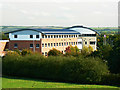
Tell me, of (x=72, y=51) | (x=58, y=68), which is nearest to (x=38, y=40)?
(x=72, y=51)

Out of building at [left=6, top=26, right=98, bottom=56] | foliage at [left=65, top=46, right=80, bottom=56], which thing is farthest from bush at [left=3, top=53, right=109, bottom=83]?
building at [left=6, top=26, right=98, bottom=56]

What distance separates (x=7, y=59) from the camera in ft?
102

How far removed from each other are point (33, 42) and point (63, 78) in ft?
113

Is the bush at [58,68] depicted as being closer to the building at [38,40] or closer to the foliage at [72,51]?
the foliage at [72,51]

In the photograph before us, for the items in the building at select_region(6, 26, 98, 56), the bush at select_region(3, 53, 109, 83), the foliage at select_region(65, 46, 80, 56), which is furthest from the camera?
the building at select_region(6, 26, 98, 56)

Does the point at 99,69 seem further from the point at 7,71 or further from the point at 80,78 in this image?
the point at 7,71

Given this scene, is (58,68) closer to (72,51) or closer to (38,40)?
(72,51)

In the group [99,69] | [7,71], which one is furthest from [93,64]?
[7,71]

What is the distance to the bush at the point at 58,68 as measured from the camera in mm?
25438

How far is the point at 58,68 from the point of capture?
90.2 ft

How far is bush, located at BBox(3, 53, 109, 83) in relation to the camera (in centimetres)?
2544

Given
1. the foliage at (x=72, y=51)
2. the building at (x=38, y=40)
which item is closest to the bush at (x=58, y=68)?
the foliage at (x=72, y=51)

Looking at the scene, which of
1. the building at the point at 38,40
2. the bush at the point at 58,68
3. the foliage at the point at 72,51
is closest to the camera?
the bush at the point at 58,68

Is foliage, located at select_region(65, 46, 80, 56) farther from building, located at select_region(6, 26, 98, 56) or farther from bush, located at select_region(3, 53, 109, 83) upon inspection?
bush, located at select_region(3, 53, 109, 83)
